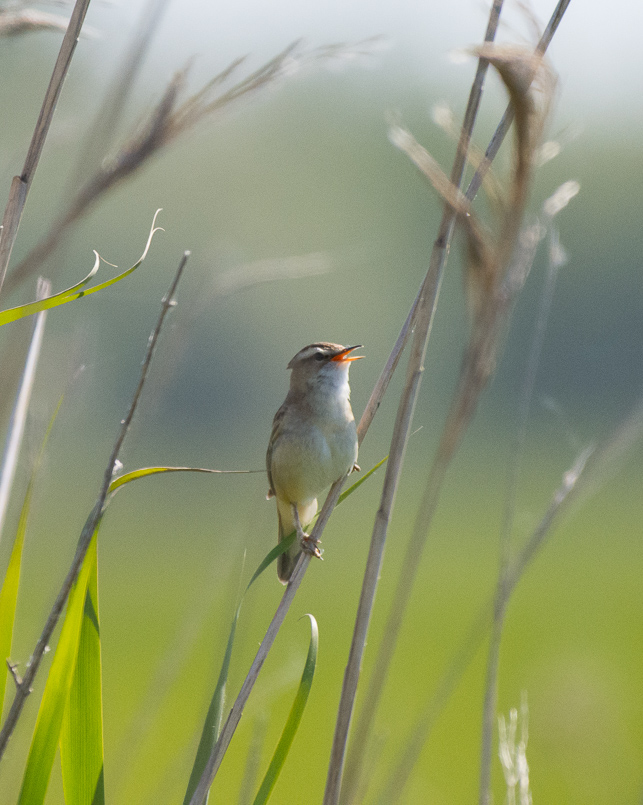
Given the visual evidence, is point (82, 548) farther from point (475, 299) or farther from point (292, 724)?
point (475, 299)

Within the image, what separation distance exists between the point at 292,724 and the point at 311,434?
1.27 m

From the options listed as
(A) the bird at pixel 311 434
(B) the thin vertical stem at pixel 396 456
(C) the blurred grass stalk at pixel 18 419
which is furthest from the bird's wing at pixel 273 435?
(C) the blurred grass stalk at pixel 18 419

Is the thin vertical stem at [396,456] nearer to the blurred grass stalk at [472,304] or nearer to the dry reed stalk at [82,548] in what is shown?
the blurred grass stalk at [472,304]

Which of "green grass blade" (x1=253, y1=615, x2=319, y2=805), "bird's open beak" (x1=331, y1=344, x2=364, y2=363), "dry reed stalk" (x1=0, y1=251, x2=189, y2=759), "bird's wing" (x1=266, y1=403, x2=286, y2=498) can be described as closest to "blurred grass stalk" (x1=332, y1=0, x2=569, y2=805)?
"green grass blade" (x1=253, y1=615, x2=319, y2=805)

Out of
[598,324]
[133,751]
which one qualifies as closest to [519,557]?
[133,751]

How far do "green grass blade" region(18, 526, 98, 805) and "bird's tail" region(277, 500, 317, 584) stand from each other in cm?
133

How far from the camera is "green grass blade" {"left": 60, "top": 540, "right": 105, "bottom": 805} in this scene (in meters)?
1.22

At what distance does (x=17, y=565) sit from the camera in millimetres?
1256

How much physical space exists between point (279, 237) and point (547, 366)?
412 inches

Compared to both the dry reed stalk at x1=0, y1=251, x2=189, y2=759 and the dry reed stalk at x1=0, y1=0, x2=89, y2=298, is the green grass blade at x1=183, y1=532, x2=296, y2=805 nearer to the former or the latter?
the dry reed stalk at x1=0, y1=251, x2=189, y2=759

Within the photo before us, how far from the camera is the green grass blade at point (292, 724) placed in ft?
4.10

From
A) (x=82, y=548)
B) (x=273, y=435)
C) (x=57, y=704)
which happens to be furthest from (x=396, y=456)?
(x=273, y=435)

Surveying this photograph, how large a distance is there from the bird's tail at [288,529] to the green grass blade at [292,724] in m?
1.21

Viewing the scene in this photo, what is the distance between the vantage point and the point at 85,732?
123 cm
